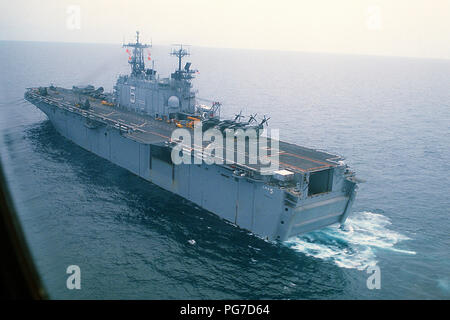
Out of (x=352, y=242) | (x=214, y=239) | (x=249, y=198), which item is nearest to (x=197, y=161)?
(x=249, y=198)

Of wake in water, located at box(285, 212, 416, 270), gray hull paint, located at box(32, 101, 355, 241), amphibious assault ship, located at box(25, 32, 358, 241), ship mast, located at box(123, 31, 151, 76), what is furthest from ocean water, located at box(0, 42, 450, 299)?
ship mast, located at box(123, 31, 151, 76)

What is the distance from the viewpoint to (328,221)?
28.3 m

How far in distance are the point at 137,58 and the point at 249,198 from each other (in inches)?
1217

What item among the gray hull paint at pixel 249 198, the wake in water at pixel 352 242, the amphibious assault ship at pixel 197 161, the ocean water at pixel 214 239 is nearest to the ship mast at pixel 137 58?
the amphibious assault ship at pixel 197 161

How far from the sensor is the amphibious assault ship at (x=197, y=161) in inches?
1031

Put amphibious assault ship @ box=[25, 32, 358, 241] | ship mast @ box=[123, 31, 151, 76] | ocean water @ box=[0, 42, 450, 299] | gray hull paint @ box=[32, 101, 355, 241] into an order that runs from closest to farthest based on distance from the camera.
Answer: ocean water @ box=[0, 42, 450, 299], gray hull paint @ box=[32, 101, 355, 241], amphibious assault ship @ box=[25, 32, 358, 241], ship mast @ box=[123, 31, 151, 76]

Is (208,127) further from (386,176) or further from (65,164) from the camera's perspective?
(386,176)

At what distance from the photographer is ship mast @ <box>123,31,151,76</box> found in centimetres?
5000

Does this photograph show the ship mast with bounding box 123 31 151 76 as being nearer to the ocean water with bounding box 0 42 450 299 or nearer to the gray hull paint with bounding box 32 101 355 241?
the ocean water with bounding box 0 42 450 299

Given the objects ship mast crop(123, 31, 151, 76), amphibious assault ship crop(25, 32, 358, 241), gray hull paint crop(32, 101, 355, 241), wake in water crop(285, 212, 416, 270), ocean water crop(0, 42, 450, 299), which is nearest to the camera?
ocean water crop(0, 42, 450, 299)

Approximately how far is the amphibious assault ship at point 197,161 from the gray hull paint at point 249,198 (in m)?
0.07

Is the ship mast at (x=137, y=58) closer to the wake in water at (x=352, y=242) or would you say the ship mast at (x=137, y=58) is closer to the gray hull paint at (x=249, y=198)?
the gray hull paint at (x=249, y=198)

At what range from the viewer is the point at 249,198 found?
27.1 meters

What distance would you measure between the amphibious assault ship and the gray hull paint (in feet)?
0.24
